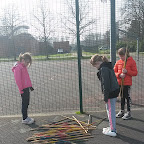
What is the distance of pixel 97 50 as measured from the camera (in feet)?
16.4

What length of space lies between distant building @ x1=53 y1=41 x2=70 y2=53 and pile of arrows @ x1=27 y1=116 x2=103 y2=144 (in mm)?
1917

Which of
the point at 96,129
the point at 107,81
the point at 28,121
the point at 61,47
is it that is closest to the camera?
the point at 107,81

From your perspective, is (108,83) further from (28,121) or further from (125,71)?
(28,121)

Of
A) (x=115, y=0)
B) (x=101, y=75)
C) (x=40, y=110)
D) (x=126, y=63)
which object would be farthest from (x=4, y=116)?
(x=115, y=0)

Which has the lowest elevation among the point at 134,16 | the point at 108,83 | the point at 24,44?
the point at 108,83

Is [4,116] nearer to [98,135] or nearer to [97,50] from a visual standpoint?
[98,135]

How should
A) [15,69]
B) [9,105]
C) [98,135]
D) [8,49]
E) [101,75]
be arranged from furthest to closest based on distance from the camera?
[9,105]
[8,49]
[15,69]
[98,135]
[101,75]

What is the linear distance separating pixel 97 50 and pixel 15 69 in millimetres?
2277

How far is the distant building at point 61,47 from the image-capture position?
4.87 meters

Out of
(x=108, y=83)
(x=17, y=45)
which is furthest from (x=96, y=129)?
(x=17, y=45)

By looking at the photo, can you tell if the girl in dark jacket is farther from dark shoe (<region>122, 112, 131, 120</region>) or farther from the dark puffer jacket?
dark shoe (<region>122, 112, 131, 120</region>)

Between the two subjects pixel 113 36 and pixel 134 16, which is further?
pixel 113 36

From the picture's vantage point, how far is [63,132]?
3611 mm

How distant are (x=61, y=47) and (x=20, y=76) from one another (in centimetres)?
151
